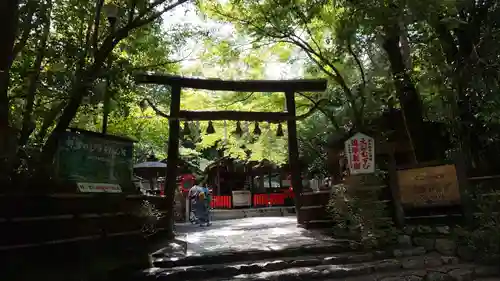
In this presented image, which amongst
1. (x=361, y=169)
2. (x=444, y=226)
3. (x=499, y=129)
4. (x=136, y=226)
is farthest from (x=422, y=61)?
(x=136, y=226)

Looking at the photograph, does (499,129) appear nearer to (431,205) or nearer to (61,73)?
(431,205)

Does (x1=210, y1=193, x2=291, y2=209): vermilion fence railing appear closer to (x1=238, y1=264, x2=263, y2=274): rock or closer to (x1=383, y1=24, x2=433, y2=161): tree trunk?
(x1=383, y1=24, x2=433, y2=161): tree trunk

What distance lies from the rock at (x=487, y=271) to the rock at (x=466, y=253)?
476mm

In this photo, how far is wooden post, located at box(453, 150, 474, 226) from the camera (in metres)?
7.92

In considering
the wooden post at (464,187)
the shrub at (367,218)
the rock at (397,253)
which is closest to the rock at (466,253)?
the wooden post at (464,187)

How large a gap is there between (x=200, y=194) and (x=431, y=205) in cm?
864

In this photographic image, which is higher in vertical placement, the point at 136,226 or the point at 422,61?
the point at 422,61

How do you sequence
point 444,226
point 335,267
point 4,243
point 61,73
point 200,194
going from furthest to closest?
point 200,194
point 444,226
point 335,267
point 61,73
point 4,243

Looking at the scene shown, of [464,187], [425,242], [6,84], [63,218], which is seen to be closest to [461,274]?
[425,242]

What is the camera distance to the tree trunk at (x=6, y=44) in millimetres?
5008

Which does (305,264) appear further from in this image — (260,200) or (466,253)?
(260,200)

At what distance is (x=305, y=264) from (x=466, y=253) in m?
3.27

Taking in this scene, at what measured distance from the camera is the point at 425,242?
798 centimetres

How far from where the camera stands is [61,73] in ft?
20.4
